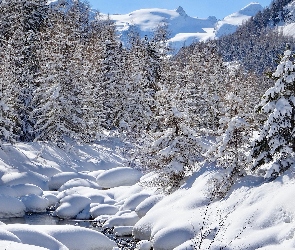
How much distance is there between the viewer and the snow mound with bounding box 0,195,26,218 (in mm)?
20859

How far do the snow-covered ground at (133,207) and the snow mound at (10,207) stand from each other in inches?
1.8

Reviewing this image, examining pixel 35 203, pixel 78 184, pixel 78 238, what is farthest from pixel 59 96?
pixel 78 238

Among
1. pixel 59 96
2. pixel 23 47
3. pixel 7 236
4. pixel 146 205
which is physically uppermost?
pixel 23 47

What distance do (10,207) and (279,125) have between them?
1310cm

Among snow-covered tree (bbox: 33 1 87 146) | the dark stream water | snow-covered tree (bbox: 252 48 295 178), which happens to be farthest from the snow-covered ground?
snow-covered tree (bbox: 33 1 87 146)

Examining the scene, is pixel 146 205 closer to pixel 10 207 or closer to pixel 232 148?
pixel 232 148

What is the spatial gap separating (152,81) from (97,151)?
44.7 ft

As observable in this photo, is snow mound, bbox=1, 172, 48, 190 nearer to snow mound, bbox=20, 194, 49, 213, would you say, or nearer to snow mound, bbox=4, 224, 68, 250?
snow mound, bbox=20, 194, 49, 213

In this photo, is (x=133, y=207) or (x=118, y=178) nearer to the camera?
(x=133, y=207)

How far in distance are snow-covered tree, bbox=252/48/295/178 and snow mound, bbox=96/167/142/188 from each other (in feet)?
38.5

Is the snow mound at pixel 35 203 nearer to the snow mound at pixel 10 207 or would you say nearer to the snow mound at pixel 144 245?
the snow mound at pixel 10 207

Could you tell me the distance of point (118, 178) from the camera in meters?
28.0

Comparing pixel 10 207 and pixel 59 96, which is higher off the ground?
pixel 59 96

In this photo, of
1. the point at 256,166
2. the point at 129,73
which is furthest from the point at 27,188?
the point at 129,73
